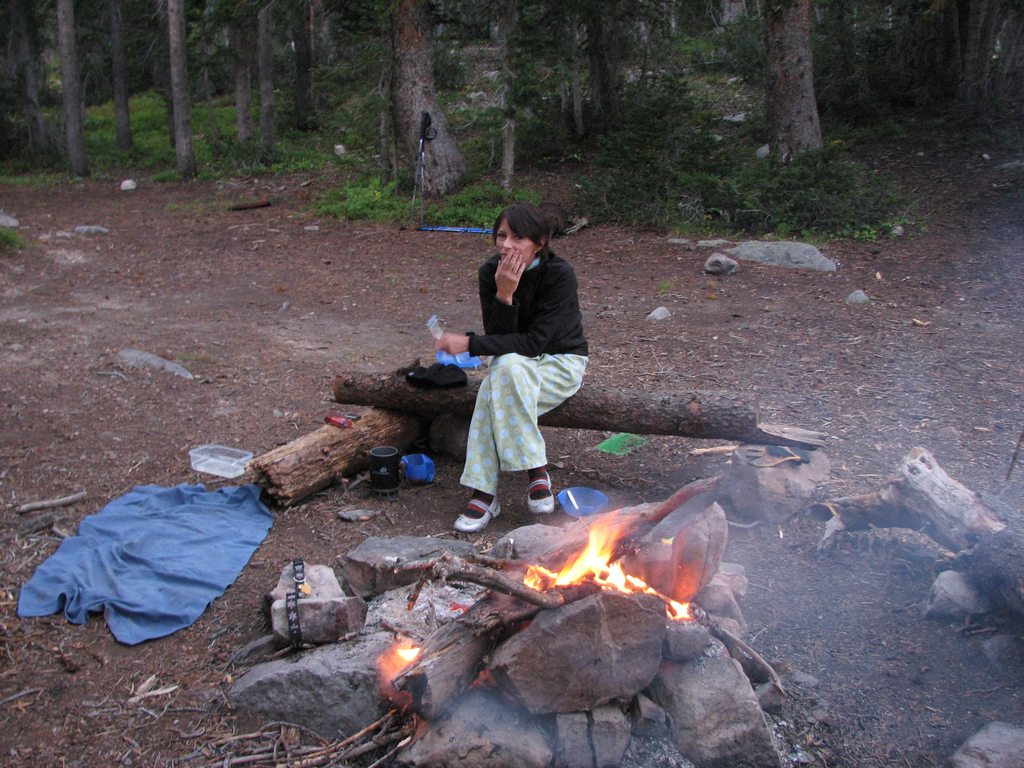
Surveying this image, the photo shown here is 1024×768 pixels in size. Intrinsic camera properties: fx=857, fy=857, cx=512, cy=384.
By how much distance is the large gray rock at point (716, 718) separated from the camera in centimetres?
251

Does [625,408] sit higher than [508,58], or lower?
lower

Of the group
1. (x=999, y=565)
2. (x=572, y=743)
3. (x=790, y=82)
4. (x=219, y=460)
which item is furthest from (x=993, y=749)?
(x=790, y=82)

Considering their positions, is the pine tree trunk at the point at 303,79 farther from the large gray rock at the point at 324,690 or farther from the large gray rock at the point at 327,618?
the large gray rock at the point at 324,690

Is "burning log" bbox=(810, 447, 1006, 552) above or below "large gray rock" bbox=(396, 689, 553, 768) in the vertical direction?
above

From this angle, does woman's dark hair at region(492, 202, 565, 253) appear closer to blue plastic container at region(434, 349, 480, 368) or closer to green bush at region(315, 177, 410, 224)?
blue plastic container at region(434, 349, 480, 368)

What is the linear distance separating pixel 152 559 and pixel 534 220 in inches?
89.3

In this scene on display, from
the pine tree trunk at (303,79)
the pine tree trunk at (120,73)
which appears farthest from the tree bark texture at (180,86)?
the pine tree trunk at (303,79)

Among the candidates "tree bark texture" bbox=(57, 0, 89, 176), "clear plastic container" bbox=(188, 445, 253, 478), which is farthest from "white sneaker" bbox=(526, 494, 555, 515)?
"tree bark texture" bbox=(57, 0, 89, 176)

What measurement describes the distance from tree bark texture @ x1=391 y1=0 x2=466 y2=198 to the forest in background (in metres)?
0.03

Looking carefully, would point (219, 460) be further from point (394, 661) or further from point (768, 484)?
point (768, 484)

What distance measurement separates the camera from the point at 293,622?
2.92 m

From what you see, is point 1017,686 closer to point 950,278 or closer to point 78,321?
point 950,278

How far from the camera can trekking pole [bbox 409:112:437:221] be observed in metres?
12.3

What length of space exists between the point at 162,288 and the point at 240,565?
6.28m
